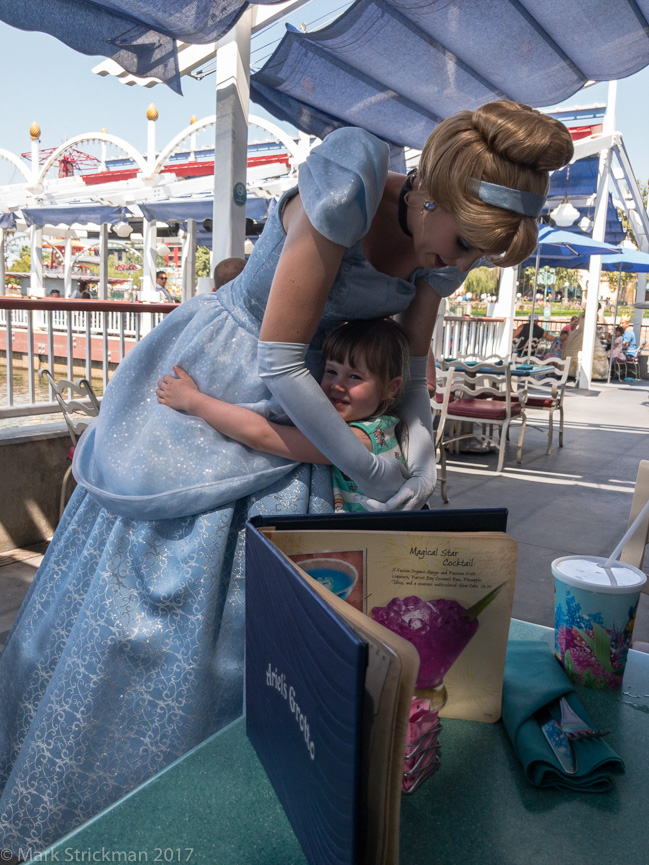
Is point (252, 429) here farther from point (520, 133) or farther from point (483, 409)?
point (483, 409)

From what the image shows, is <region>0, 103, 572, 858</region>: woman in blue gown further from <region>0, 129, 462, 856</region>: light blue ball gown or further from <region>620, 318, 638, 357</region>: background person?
<region>620, 318, 638, 357</region>: background person

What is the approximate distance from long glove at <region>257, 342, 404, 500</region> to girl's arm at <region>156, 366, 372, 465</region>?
0.11m

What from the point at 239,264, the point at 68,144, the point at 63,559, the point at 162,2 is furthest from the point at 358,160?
the point at 68,144

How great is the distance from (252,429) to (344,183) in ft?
1.40

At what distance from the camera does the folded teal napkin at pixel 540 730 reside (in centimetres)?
69

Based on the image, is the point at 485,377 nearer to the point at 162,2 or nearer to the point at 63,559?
the point at 162,2

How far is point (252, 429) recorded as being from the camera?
1.17m

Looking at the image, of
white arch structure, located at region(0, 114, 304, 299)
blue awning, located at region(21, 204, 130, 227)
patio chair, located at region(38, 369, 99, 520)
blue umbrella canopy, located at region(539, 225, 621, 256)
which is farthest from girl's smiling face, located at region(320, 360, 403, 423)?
blue awning, located at region(21, 204, 130, 227)

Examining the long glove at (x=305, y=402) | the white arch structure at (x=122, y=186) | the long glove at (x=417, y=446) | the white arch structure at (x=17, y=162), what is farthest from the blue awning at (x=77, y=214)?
the long glove at (x=305, y=402)

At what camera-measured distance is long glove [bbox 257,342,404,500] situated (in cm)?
103

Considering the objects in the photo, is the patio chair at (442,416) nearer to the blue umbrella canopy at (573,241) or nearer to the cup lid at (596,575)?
the cup lid at (596,575)

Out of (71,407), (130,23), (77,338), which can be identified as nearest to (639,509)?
(130,23)

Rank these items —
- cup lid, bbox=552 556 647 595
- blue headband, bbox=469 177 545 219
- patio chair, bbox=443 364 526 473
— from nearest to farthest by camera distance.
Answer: cup lid, bbox=552 556 647 595 < blue headband, bbox=469 177 545 219 < patio chair, bbox=443 364 526 473

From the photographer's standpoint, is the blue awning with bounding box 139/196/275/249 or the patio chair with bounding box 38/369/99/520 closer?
the patio chair with bounding box 38/369/99/520
